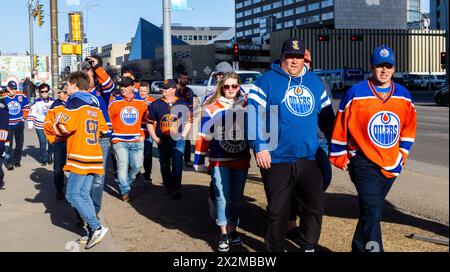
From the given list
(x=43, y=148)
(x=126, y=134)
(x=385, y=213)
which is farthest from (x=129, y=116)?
(x=43, y=148)

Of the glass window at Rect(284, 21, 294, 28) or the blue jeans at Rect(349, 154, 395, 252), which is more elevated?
the glass window at Rect(284, 21, 294, 28)

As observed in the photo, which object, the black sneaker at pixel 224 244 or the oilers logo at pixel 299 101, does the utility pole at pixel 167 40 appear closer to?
the black sneaker at pixel 224 244

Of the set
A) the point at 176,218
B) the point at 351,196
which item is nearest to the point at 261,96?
the point at 176,218

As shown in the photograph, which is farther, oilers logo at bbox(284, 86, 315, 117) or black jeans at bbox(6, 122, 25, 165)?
black jeans at bbox(6, 122, 25, 165)

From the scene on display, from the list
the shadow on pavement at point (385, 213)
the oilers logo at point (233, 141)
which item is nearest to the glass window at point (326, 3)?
the shadow on pavement at point (385, 213)

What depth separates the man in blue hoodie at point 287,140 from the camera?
15.8 ft

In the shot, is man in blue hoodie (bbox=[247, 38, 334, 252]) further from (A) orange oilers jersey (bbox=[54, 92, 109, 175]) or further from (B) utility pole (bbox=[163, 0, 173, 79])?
(B) utility pole (bbox=[163, 0, 173, 79])

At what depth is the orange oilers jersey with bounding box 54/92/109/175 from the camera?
19.7ft

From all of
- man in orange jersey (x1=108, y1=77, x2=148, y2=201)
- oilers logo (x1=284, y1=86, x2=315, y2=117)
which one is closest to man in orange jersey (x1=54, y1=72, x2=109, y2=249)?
man in orange jersey (x1=108, y1=77, x2=148, y2=201)

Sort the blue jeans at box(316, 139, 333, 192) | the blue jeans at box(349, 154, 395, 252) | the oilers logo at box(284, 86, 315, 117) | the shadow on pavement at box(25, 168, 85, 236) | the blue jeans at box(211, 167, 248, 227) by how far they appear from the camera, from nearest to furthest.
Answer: the blue jeans at box(349, 154, 395, 252), the oilers logo at box(284, 86, 315, 117), the blue jeans at box(316, 139, 333, 192), the blue jeans at box(211, 167, 248, 227), the shadow on pavement at box(25, 168, 85, 236)

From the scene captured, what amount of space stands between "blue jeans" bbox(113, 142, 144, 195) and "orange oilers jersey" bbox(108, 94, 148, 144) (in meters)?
0.10
